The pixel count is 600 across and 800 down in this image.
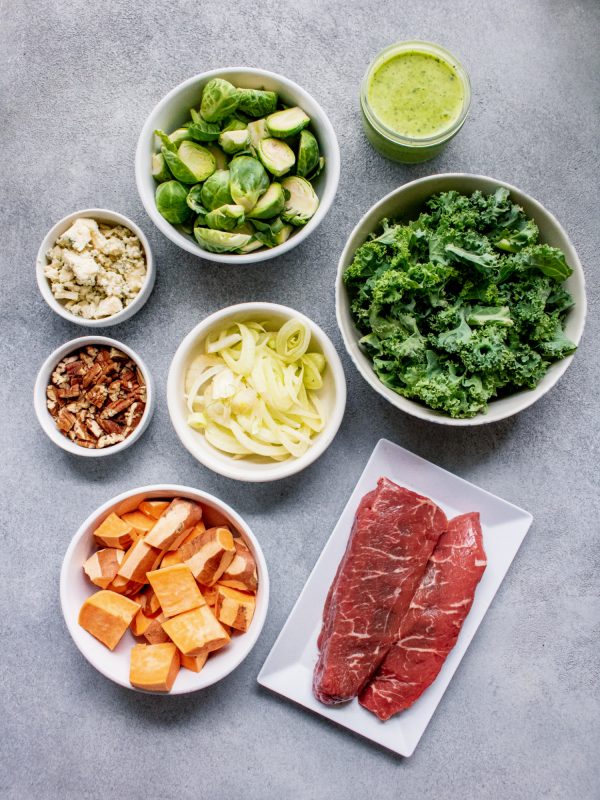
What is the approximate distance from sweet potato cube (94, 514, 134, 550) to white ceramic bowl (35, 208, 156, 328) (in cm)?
60

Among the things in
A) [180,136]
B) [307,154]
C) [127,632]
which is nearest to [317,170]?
[307,154]

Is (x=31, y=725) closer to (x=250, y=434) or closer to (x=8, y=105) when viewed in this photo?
(x=250, y=434)

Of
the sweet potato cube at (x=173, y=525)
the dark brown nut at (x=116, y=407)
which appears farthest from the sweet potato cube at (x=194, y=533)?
the dark brown nut at (x=116, y=407)

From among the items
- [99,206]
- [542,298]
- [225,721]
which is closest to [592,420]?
[542,298]

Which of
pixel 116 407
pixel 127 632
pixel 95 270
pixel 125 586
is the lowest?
pixel 127 632

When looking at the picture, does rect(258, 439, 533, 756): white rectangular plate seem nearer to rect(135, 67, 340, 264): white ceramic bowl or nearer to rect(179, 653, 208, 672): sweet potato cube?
rect(179, 653, 208, 672): sweet potato cube

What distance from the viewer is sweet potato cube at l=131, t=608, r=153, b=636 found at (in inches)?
81.1

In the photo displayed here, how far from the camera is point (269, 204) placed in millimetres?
1876

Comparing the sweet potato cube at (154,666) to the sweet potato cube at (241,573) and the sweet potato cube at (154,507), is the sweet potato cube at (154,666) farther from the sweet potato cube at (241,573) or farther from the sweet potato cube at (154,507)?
the sweet potato cube at (154,507)

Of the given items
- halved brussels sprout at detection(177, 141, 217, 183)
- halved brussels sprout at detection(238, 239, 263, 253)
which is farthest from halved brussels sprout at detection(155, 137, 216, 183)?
halved brussels sprout at detection(238, 239, 263, 253)

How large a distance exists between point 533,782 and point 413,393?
56.1 inches

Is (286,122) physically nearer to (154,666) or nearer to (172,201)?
(172,201)

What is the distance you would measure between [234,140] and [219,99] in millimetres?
119

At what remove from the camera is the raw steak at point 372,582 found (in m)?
2.07
